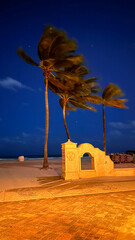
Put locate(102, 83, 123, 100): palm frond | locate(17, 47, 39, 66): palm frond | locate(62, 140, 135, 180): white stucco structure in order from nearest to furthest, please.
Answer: locate(62, 140, 135, 180): white stucco structure → locate(17, 47, 39, 66): palm frond → locate(102, 83, 123, 100): palm frond

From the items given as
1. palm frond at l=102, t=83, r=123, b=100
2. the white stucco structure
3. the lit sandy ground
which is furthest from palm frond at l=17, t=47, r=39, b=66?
palm frond at l=102, t=83, r=123, b=100

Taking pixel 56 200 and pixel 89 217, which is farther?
pixel 56 200

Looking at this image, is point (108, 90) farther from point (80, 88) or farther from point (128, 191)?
point (128, 191)

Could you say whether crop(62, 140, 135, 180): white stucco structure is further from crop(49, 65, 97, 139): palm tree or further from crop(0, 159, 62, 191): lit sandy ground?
crop(49, 65, 97, 139): palm tree

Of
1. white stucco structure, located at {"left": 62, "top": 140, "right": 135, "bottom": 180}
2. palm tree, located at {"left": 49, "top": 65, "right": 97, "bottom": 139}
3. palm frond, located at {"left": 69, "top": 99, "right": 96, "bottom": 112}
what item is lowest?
white stucco structure, located at {"left": 62, "top": 140, "right": 135, "bottom": 180}

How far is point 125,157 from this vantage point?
766 inches

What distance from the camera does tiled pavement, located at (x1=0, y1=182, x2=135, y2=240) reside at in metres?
3.51

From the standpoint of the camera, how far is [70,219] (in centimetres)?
429

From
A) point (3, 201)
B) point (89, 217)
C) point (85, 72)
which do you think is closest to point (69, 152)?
point (3, 201)

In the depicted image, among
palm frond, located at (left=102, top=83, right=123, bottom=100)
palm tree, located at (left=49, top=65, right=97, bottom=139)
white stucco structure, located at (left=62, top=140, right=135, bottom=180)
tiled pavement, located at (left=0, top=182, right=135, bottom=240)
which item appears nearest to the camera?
tiled pavement, located at (left=0, top=182, right=135, bottom=240)

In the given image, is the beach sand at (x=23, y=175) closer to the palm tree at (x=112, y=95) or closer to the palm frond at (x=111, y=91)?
the palm tree at (x=112, y=95)

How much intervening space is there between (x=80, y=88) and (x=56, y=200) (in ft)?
49.1

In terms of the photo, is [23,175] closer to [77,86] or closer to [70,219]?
[70,219]

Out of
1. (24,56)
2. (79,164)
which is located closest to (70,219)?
(79,164)
